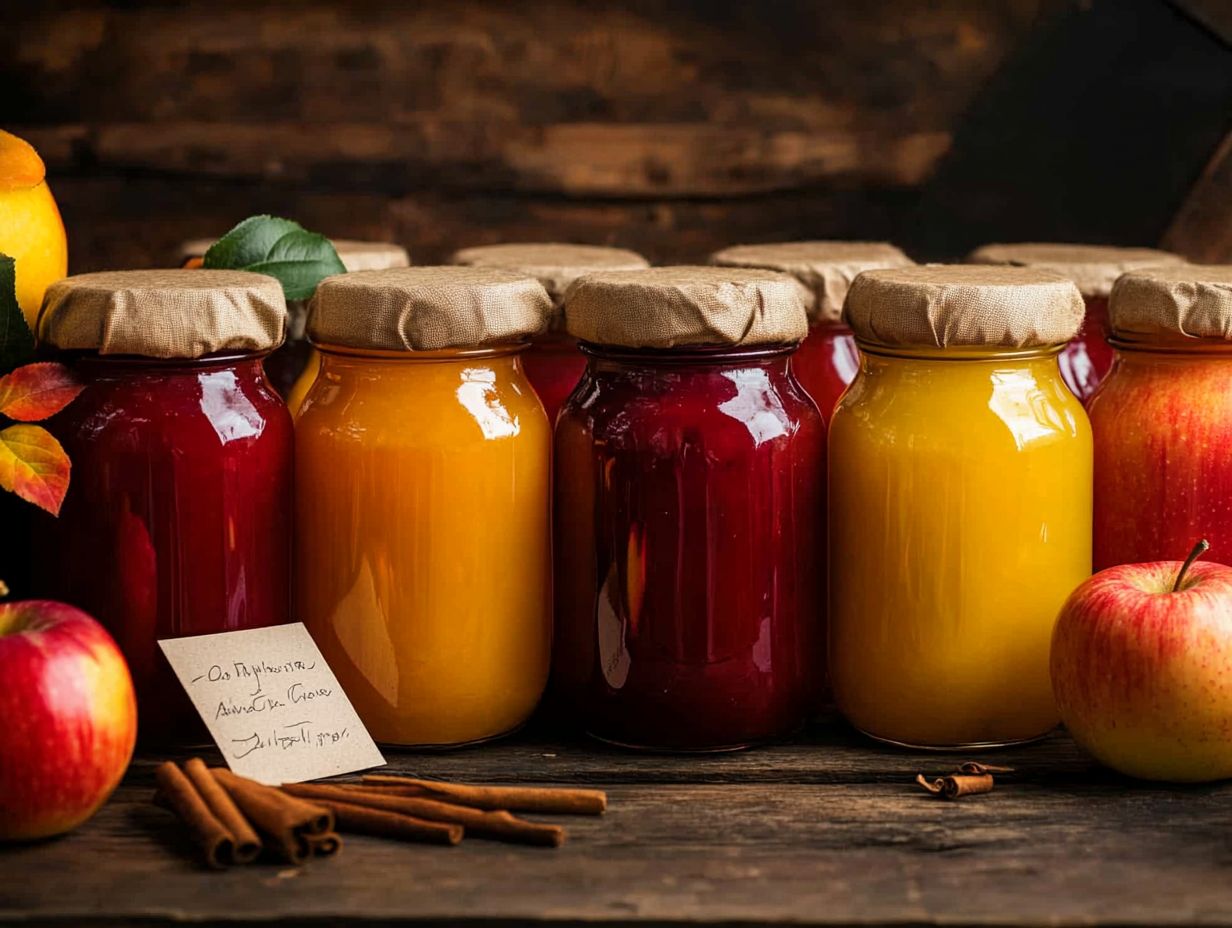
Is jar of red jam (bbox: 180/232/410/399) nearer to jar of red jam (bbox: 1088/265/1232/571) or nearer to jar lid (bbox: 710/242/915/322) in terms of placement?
jar lid (bbox: 710/242/915/322)

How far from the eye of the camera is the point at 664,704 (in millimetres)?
1128

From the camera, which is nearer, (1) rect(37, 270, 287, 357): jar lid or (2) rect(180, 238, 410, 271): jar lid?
(1) rect(37, 270, 287, 357): jar lid

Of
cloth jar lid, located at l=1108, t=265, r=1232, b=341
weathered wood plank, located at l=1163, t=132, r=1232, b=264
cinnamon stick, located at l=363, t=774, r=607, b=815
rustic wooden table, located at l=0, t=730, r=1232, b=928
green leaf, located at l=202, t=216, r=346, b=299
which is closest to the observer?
rustic wooden table, located at l=0, t=730, r=1232, b=928

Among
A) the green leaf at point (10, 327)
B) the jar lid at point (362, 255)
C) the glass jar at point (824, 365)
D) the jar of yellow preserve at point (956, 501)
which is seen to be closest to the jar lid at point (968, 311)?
the jar of yellow preserve at point (956, 501)

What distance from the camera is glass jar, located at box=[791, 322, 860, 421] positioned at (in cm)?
135

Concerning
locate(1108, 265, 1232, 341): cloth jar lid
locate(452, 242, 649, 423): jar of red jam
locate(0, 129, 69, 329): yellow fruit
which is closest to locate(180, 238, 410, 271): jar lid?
locate(452, 242, 649, 423): jar of red jam

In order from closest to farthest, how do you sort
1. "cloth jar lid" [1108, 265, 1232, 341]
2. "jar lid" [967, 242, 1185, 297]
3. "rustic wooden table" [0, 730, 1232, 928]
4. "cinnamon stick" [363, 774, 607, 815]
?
"rustic wooden table" [0, 730, 1232, 928] → "cinnamon stick" [363, 774, 607, 815] → "cloth jar lid" [1108, 265, 1232, 341] → "jar lid" [967, 242, 1185, 297]

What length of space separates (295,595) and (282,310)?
8.7 inches

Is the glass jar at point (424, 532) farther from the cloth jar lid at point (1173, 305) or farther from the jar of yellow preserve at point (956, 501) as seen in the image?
the cloth jar lid at point (1173, 305)

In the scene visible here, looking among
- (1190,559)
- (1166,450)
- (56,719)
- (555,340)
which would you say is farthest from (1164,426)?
(56,719)

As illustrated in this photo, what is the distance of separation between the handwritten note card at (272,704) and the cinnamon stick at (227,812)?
0.11 ft

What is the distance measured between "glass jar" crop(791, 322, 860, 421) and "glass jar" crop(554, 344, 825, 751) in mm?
179

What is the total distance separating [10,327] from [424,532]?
0.33 metres

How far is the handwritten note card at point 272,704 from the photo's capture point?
1.06 m
